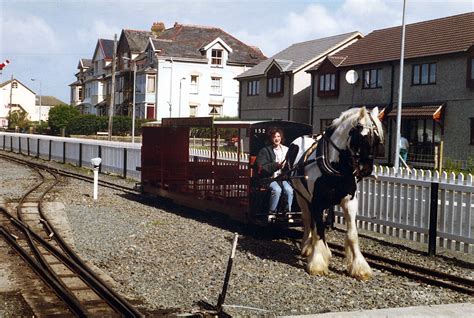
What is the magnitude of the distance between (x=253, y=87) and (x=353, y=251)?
149 ft

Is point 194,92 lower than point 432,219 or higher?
higher

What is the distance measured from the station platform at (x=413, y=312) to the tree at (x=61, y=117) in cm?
5854

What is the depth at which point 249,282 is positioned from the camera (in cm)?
855

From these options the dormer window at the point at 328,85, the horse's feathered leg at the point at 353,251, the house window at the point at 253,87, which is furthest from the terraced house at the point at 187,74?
the horse's feathered leg at the point at 353,251

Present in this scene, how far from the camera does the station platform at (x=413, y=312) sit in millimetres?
6562

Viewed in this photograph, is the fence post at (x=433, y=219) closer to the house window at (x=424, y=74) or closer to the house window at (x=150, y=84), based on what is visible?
the house window at (x=424, y=74)

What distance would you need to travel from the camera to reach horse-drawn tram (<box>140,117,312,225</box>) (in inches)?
481

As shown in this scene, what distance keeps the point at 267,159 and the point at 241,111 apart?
143ft

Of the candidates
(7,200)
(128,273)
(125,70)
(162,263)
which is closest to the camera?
(128,273)

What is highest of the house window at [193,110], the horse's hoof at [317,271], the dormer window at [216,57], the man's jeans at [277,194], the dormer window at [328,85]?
the dormer window at [216,57]

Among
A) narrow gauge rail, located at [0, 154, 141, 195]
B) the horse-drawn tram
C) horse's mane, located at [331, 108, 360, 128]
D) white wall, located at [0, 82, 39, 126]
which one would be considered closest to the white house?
white wall, located at [0, 82, 39, 126]

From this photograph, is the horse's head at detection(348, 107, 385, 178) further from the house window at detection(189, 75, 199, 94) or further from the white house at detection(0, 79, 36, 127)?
the white house at detection(0, 79, 36, 127)

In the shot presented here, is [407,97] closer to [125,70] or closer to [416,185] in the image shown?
[416,185]

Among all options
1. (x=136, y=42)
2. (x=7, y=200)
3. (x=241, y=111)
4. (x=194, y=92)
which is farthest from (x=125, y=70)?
(x=7, y=200)
